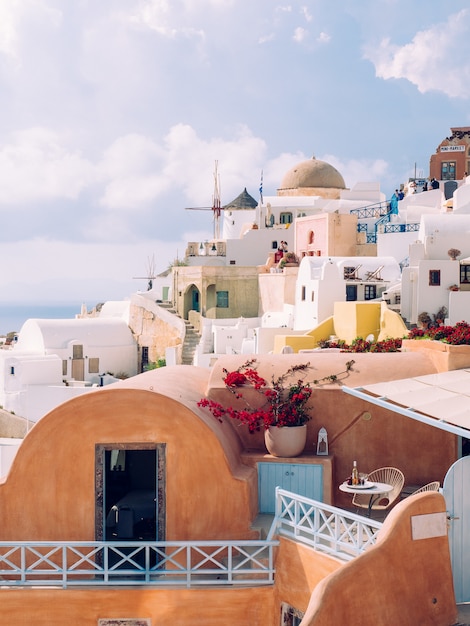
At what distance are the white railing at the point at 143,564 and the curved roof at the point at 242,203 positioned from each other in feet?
176

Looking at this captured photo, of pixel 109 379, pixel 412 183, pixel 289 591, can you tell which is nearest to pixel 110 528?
pixel 289 591

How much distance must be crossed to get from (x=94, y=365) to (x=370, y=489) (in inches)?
1433

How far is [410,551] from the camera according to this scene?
32.6ft

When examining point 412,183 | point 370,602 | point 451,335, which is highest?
point 412,183

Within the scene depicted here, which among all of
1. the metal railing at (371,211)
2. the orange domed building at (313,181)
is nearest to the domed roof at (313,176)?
the orange domed building at (313,181)

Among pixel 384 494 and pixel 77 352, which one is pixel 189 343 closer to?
pixel 77 352

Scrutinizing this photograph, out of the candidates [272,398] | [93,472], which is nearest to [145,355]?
[272,398]

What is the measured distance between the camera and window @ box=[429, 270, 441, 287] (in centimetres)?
2788

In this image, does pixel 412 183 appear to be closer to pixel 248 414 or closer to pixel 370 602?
pixel 248 414

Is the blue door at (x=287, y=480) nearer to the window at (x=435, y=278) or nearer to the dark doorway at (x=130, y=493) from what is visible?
the dark doorway at (x=130, y=493)

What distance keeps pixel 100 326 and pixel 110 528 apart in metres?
35.0

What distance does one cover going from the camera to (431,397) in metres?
12.2

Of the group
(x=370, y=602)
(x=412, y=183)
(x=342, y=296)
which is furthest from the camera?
(x=412, y=183)

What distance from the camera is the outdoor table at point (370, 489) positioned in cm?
1212
